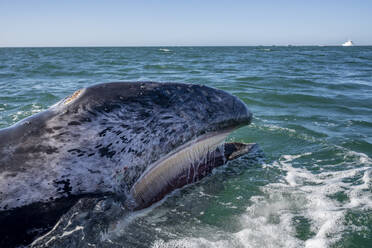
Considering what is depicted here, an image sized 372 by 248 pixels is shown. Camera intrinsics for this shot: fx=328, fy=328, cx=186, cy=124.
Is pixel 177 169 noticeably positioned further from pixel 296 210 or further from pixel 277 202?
pixel 296 210

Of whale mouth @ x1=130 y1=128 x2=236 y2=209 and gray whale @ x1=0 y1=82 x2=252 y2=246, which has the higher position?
gray whale @ x1=0 y1=82 x2=252 y2=246

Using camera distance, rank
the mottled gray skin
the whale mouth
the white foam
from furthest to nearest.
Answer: the whale mouth
the white foam
the mottled gray skin

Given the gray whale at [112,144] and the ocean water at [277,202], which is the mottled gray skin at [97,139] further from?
the ocean water at [277,202]

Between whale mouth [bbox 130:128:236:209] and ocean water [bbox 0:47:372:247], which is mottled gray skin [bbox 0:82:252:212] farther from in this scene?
ocean water [bbox 0:47:372:247]

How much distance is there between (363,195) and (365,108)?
594cm

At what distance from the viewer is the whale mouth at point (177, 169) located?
127 inches

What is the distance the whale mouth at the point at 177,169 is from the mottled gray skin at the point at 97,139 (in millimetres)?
107

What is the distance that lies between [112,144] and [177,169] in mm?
1000

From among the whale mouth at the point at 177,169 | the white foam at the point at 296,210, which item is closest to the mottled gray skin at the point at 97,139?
the whale mouth at the point at 177,169

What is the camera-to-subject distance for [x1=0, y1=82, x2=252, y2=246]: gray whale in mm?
2494

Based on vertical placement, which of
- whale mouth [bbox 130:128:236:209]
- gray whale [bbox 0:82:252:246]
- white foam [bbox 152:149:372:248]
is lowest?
white foam [bbox 152:149:372:248]

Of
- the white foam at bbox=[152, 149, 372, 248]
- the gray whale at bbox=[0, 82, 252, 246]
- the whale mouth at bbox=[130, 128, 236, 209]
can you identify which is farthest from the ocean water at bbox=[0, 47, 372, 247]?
the gray whale at bbox=[0, 82, 252, 246]

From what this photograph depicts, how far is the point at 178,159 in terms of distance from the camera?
349cm

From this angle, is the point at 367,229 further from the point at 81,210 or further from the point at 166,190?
the point at 81,210
